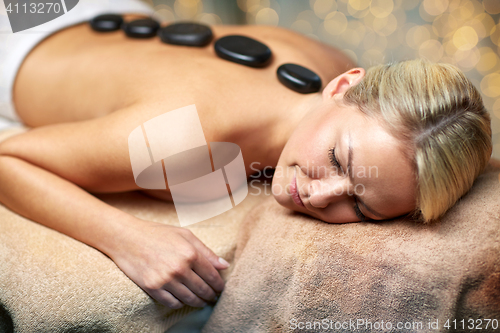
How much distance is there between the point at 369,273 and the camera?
23.4 inches

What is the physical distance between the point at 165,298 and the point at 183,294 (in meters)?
0.03

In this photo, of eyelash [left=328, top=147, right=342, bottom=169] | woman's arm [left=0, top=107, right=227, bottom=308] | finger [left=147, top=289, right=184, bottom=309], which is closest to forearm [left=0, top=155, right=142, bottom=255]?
woman's arm [left=0, top=107, right=227, bottom=308]

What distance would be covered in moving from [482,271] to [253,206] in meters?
0.49

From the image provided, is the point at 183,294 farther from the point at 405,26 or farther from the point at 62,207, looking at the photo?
the point at 405,26

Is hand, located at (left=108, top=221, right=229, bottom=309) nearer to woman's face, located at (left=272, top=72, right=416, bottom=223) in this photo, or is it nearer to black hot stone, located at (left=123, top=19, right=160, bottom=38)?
woman's face, located at (left=272, top=72, right=416, bottom=223)

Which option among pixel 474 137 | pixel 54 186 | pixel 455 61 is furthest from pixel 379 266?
pixel 455 61

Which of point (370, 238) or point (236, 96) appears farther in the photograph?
point (236, 96)

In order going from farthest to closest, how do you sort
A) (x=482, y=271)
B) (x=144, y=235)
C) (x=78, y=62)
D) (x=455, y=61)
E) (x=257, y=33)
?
(x=455, y=61) < (x=257, y=33) < (x=78, y=62) < (x=144, y=235) < (x=482, y=271)

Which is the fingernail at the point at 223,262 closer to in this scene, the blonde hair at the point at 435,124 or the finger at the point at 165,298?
the finger at the point at 165,298

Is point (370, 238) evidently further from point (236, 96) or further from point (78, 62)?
point (78, 62)

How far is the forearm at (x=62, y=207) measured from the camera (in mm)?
683

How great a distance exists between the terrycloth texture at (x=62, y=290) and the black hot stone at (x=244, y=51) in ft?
1.74

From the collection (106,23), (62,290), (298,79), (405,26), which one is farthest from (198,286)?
(405,26)

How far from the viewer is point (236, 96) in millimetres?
782
